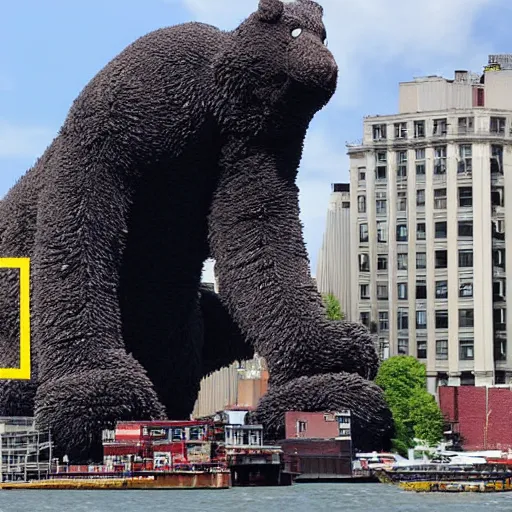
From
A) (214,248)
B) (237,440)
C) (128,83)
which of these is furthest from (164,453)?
(128,83)

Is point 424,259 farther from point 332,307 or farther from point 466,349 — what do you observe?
point 332,307

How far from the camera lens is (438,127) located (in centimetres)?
6500

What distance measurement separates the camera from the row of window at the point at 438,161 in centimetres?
6469

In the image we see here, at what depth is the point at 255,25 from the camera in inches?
943

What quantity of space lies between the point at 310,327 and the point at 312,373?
0.57 meters

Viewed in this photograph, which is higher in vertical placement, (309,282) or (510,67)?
(510,67)

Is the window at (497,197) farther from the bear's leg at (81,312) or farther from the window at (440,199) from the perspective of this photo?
the bear's leg at (81,312)

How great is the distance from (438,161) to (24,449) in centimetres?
4215

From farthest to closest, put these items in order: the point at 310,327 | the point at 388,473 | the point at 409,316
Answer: the point at 409,316 < the point at 388,473 < the point at 310,327

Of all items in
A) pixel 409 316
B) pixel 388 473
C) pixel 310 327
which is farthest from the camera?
pixel 409 316

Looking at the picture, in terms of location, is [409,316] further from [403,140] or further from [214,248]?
[214,248]

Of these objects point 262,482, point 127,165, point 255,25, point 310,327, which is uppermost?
point 255,25

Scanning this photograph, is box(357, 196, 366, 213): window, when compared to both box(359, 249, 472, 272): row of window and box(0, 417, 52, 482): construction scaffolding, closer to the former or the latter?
box(359, 249, 472, 272): row of window

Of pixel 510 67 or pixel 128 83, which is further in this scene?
pixel 510 67
